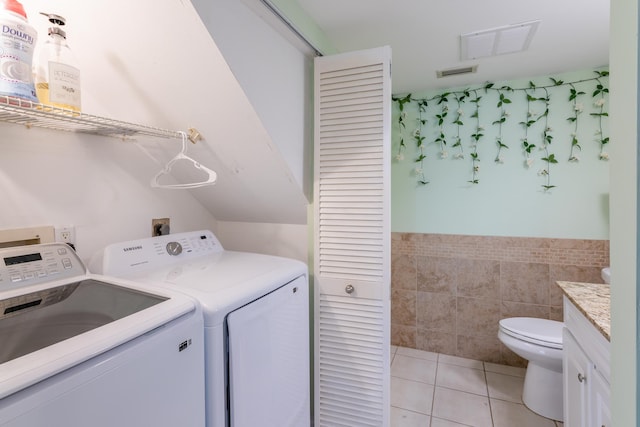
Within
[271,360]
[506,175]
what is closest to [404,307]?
[506,175]

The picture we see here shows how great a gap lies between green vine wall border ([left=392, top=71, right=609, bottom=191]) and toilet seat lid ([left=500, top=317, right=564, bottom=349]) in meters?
1.01

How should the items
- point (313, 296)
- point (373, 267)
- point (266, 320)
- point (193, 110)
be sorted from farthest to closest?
point (313, 296) → point (373, 267) → point (193, 110) → point (266, 320)

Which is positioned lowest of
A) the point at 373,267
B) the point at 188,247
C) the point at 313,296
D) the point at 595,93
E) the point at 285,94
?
the point at 313,296

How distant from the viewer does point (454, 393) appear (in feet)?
7.61

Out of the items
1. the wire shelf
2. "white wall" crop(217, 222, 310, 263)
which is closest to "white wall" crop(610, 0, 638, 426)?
the wire shelf

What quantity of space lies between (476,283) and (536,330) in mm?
590

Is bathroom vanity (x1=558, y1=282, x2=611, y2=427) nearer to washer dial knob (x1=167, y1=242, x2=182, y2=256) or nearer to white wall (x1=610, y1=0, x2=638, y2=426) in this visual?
white wall (x1=610, y1=0, x2=638, y2=426)

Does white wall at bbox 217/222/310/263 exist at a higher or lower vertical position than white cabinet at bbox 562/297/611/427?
higher

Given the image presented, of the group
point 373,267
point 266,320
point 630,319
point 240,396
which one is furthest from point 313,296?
point 630,319

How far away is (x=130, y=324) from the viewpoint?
0.82m

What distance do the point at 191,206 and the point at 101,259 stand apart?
28.7 inches

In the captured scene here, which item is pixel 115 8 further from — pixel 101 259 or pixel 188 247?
pixel 188 247

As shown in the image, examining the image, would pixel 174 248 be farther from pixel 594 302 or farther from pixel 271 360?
pixel 594 302

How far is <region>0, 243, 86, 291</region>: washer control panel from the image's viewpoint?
41.8 inches
